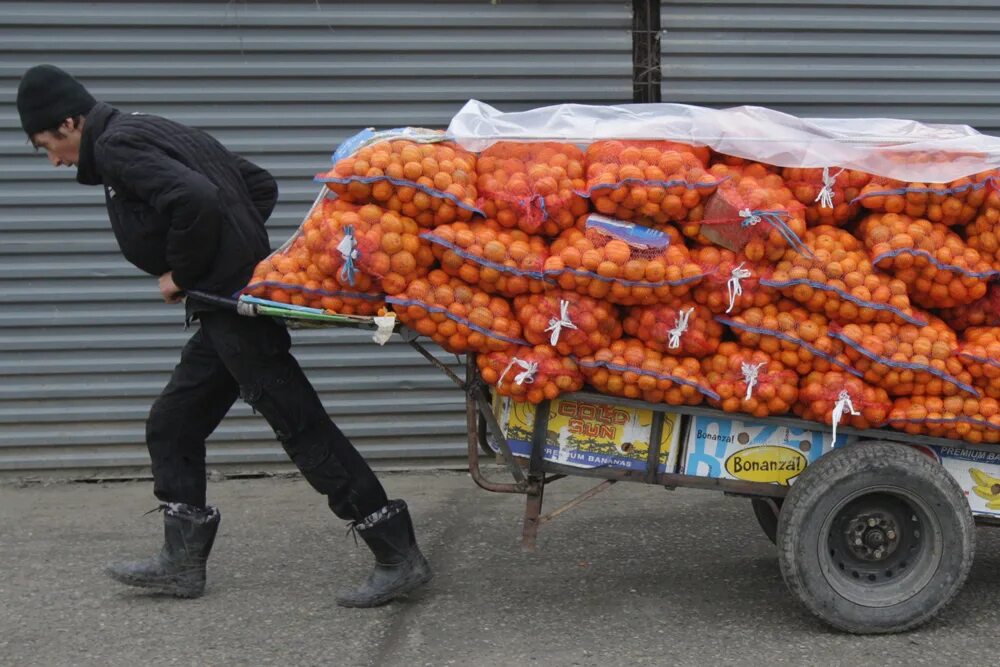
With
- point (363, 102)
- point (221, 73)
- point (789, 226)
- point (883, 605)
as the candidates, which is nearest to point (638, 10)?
point (363, 102)

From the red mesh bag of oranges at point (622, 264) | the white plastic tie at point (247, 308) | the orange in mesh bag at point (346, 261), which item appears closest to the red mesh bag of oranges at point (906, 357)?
the red mesh bag of oranges at point (622, 264)

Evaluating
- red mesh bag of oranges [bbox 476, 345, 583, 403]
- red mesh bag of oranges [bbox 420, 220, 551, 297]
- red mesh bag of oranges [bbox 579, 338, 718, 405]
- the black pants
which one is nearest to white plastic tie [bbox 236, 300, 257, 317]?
the black pants

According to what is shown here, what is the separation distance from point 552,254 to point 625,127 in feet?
1.92

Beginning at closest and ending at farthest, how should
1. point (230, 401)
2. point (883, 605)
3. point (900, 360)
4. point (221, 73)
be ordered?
point (900, 360) < point (883, 605) < point (230, 401) < point (221, 73)

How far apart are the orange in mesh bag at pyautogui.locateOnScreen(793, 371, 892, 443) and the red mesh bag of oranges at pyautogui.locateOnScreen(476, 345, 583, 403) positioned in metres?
0.81

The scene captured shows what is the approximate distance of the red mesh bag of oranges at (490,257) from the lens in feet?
11.4

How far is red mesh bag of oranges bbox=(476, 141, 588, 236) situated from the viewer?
139 inches

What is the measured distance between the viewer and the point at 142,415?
6.05 metres

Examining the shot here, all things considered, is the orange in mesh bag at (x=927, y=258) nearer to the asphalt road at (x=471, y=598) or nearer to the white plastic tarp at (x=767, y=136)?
the white plastic tarp at (x=767, y=136)

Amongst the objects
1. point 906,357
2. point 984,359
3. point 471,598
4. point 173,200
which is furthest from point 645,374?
point 173,200

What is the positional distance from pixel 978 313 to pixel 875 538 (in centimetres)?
89

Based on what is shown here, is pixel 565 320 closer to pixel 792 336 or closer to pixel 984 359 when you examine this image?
pixel 792 336

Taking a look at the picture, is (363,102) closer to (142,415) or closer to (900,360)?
(142,415)

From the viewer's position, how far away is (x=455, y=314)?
351cm
